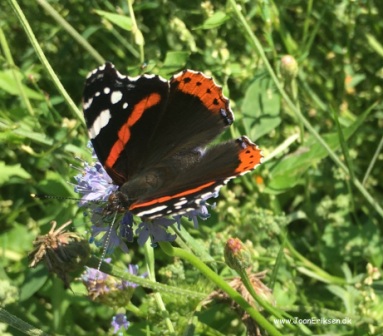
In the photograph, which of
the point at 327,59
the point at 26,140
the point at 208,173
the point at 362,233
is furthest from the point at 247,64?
the point at 208,173

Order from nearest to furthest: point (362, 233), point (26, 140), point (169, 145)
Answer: point (169, 145) < point (26, 140) < point (362, 233)

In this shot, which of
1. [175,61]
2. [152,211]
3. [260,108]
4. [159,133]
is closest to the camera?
[152,211]

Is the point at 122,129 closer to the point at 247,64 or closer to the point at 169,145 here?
the point at 169,145

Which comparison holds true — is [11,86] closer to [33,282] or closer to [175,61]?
[175,61]

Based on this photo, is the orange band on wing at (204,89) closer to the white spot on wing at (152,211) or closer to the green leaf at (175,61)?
the white spot on wing at (152,211)

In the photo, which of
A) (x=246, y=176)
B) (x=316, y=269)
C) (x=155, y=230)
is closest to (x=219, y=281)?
(x=155, y=230)

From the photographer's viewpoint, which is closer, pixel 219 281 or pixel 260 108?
pixel 219 281

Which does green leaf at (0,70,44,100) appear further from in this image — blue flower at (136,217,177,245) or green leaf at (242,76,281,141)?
blue flower at (136,217,177,245)
